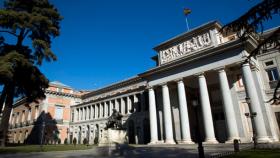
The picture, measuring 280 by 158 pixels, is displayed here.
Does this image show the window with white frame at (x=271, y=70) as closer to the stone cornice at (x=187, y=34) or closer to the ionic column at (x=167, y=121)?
the stone cornice at (x=187, y=34)

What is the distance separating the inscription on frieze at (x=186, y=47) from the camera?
24647 millimetres

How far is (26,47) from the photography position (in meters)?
25.8

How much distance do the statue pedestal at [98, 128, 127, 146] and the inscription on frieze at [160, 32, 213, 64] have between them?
13876 millimetres

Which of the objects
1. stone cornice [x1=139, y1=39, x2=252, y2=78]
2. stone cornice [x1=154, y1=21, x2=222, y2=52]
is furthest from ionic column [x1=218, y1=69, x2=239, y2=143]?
stone cornice [x1=154, y1=21, x2=222, y2=52]

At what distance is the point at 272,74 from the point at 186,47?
33.2 feet

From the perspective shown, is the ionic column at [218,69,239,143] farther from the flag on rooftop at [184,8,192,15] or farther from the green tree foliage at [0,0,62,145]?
the green tree foliage at [0,0,62,145]

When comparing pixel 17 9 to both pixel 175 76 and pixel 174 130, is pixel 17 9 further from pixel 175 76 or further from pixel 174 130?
pixel 174 130

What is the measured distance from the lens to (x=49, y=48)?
25766mm

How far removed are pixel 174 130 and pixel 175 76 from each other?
24.5 feet

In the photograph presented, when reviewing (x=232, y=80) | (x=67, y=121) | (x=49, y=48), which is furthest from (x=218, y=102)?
(x=67, y=121)

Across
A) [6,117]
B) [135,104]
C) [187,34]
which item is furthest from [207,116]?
[6,117]

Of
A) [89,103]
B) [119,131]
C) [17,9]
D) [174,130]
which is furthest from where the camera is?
[89,103]

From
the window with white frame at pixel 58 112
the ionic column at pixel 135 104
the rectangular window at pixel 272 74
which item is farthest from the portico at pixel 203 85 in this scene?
the window with white frame at pixel 58 112

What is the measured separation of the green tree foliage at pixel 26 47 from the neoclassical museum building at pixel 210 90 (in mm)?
13663
